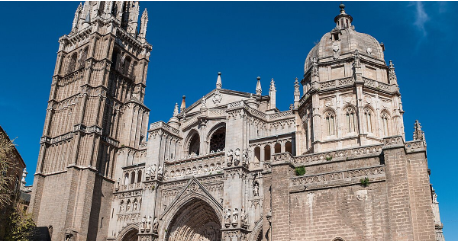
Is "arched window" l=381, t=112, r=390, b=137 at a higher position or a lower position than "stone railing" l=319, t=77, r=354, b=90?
lower

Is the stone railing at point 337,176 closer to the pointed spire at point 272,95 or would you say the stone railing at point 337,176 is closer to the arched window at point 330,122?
the arched window at point 330,122

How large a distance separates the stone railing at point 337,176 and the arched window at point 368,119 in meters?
8.27

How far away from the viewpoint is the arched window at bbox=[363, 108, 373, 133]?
2833 cm

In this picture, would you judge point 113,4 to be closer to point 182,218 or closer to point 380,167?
point 182,218

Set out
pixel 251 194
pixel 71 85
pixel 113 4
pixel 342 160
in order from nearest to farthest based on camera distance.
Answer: pixel 342 160, pixel 251 194, pixel 71 85, pixel 113 4

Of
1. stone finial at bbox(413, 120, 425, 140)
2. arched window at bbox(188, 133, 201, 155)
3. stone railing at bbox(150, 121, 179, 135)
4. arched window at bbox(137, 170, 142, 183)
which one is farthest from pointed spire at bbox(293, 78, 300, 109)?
arched window at bbox(137, 170, 142, 183)

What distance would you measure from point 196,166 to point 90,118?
1202 centimetres

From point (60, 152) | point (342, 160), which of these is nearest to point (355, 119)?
point (342, 160)

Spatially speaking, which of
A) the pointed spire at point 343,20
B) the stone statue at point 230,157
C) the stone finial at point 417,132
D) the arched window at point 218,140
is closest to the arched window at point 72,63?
the arched window at point 218,140

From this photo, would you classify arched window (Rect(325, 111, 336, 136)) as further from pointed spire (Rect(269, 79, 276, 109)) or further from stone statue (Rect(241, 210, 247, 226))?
pointed spire (Rect(269, 79, 276, 109))

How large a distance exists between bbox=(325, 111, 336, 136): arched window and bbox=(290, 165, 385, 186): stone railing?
797cm

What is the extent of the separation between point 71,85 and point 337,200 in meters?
34.3

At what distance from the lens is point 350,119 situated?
28844mm

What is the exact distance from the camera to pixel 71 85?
46688 mm
